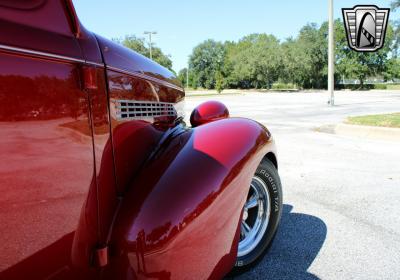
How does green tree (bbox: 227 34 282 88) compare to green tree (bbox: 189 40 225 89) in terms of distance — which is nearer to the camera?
green tree (bbox: 227 34 282 88)

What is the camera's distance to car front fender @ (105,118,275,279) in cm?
158

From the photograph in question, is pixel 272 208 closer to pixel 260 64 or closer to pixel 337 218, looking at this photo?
pixel 337 218

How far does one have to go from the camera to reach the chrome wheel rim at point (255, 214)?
2.51 m

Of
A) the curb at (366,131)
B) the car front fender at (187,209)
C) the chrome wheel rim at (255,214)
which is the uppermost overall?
the car front fender at (187,209)

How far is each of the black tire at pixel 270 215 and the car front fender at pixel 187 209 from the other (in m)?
0.31

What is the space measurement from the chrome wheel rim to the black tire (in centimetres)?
2

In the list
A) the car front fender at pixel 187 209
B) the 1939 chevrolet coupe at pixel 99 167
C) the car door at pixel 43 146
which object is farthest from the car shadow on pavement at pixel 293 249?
the car door at pixel 43 146

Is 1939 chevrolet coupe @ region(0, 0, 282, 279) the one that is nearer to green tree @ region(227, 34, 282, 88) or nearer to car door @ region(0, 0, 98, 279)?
car door @ region(0, 0, 98, 279)

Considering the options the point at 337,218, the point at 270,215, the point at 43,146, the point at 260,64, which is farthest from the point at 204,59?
the point at 43,146

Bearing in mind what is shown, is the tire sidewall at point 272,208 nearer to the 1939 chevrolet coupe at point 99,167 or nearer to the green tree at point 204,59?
the 1939 chevrolet coupe at point 99,167

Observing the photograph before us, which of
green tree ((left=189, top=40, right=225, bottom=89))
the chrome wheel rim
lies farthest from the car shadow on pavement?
green tree ((left=189, top=40, right=225, bottom=89))

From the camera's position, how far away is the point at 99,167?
1521 mm

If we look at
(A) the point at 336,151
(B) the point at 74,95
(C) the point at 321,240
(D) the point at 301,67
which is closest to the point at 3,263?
(B) the point at 74,95

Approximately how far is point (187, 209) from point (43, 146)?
680 millimetres
